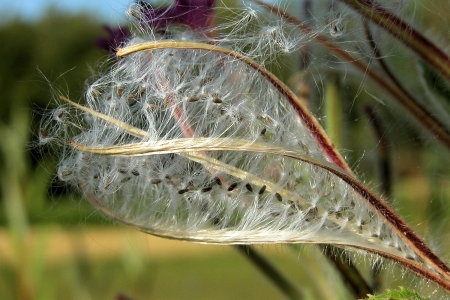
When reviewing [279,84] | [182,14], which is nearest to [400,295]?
[279,84]

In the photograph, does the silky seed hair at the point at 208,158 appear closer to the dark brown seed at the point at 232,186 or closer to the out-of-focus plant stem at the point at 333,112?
the dark brown seed at the point at 232,186

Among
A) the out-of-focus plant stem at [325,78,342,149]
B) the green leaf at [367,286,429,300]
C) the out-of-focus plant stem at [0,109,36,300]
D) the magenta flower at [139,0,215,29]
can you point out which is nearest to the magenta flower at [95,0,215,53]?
the magenta flower at [139,0,215,29]

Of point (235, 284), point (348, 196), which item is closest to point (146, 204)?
point (348, 196)

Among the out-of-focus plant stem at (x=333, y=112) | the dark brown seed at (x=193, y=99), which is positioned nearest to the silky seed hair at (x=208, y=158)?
the dark brown seed at (x=193, y=99)

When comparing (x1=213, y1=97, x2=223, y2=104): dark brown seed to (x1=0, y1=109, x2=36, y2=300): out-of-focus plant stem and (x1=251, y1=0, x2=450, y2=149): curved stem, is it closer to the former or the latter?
(x1=251, y1=0, x2=450, y2=149): curved stem

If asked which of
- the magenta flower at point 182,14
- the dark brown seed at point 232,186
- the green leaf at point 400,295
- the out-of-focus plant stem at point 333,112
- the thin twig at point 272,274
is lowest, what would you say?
the thin twig at point 272,274

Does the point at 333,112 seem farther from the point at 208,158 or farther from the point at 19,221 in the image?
the point at 19,221

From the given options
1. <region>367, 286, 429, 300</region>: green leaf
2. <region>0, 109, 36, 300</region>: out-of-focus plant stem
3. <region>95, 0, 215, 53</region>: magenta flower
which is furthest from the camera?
<region>0, 109, 36, 300</region>: out-of-focus plant stem

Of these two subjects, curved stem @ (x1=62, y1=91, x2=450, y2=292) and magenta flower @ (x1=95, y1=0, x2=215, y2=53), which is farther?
magenta flower @ (x1=95, y1=0, x2=215, y2=53)

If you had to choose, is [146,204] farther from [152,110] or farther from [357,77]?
[357,77]
